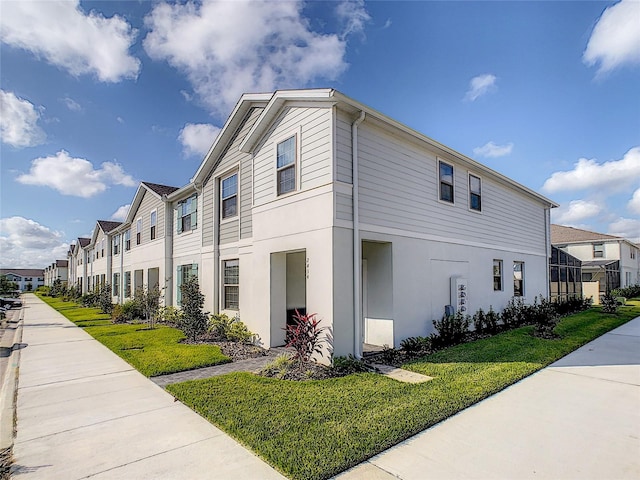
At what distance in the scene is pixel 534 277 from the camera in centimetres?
1548

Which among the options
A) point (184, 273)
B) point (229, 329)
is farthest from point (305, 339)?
point (184, 273)

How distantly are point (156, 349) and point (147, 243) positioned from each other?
35.8 feet

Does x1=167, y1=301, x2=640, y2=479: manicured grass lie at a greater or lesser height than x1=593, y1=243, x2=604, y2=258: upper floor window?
lesser

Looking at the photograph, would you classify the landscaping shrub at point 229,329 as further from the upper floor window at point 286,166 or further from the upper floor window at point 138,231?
the upper floor window at point 138,231

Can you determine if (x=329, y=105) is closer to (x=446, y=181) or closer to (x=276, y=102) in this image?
(x=276, y=102)

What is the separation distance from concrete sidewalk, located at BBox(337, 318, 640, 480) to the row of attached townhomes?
3.07m

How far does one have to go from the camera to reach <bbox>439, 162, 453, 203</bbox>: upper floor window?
10484 mm

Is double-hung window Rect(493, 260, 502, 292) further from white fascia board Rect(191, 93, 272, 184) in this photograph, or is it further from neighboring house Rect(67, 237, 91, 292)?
neighboring house Rect(67, 237, 91, 292)

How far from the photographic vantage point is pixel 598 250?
32.7 m

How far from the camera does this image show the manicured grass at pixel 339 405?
12.1 ft

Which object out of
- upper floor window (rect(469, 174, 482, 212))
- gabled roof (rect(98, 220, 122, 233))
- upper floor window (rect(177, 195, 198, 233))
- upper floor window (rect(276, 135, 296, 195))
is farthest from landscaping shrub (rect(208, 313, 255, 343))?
gabled roof (rect(98, 220, 122, 233))

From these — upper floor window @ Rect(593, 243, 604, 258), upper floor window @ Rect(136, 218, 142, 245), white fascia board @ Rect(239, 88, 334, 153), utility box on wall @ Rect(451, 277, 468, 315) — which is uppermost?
white fascia board @ Rect(239, 88, 334, 153)

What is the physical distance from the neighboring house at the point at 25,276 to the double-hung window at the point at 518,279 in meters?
114

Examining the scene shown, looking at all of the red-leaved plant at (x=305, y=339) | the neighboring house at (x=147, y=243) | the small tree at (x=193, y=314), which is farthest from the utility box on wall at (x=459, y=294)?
the neighboring house at (x=147, y=243)
